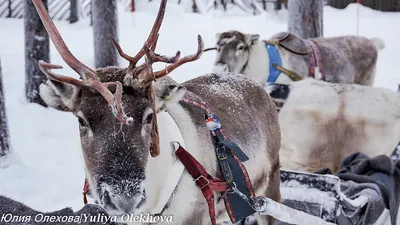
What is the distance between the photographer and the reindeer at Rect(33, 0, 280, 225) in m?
2.36

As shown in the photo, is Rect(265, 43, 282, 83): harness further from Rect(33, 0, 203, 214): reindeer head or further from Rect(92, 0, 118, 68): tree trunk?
Rect(33, 0, 203, 214): reindeer head

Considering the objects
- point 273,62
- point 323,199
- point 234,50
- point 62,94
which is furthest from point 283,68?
point 62,94

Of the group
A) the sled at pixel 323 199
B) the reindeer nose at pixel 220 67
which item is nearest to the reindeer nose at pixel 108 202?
the sled at pixel 323 199

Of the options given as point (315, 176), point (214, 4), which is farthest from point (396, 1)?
A: point (315, 176)

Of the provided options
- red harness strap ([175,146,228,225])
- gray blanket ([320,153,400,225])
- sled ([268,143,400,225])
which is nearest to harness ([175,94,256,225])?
red harness strap ([175,146,228,225])

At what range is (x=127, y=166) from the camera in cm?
237

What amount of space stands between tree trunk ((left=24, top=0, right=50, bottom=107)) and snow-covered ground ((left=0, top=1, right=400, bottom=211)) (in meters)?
0.32

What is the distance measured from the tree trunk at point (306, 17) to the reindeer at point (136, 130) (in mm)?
6082

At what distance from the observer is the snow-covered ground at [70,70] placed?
5.89 m

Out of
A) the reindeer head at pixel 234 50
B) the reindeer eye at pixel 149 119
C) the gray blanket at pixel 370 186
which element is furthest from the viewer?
the reindeer head at pixel 234 50

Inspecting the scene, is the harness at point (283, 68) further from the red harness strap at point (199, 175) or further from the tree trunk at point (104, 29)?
the red harness strap at point (199, 175)

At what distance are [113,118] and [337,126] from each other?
3.28 m

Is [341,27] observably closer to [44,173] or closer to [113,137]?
[44,173]

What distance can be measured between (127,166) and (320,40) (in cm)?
596
